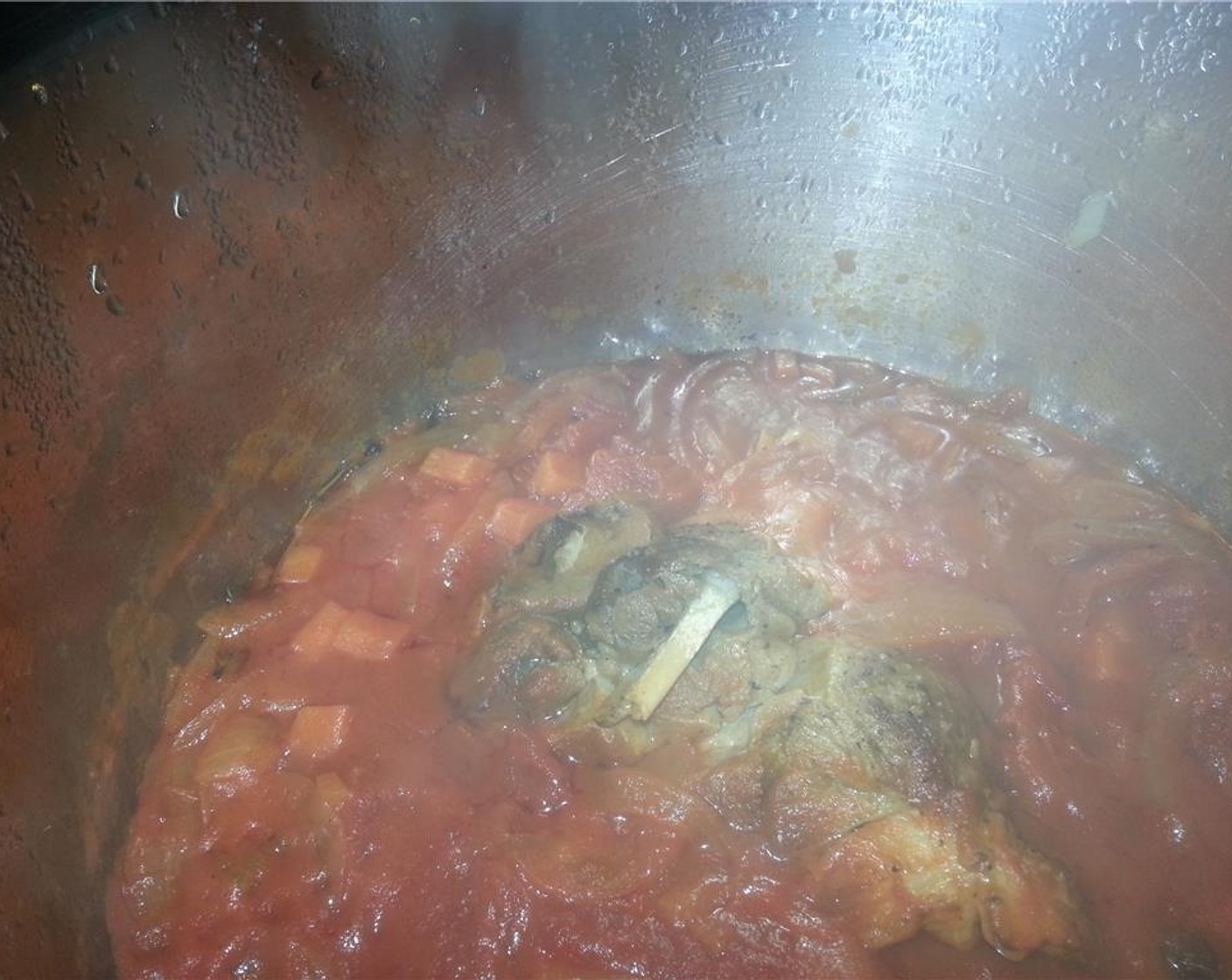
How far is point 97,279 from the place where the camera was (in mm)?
2939

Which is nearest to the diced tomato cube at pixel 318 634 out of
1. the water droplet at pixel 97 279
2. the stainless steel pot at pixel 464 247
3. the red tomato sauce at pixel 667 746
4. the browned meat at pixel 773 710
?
the red tomato sauce at pixel 667 746

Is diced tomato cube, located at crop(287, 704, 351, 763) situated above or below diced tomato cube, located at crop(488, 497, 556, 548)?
below

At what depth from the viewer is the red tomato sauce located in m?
2.88

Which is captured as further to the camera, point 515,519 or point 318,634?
point 515,519

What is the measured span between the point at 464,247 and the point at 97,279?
1637 mm

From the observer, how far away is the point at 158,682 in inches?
138

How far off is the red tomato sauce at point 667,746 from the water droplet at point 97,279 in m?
1.34

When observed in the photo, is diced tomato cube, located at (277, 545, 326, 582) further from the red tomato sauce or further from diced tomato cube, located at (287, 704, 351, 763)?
diced tomato cube, located at (287, 704, 351, 763)

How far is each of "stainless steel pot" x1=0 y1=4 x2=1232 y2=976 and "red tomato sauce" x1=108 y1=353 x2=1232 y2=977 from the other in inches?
10.7

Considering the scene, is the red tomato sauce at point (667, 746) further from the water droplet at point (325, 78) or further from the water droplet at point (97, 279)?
the water droplet at point (325, 78)

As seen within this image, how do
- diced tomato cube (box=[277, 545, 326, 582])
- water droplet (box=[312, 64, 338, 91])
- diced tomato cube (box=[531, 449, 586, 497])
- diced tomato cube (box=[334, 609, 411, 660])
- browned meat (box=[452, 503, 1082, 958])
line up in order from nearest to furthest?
browned meat (box=[452, 503, 1082, 958]) < water droplet (box=[312, 64, 338, 91]) < diced tomato cube (box=[334, 609, 411, 660]) < diced tomato cube (box=[277, 545, 326, 582]) < diced tomato cube (box=[531, 449, 586, 497])

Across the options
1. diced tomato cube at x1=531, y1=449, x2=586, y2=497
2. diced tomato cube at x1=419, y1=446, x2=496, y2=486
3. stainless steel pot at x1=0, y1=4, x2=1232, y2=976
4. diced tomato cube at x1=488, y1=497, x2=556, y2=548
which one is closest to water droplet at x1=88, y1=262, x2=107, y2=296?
stainless steel pot at x1=0, y1=4, x2=1232, y2=976

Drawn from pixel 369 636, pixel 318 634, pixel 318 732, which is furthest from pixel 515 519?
pixel 318 732

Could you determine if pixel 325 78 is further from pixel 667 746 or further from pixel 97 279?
pixel 667 746
